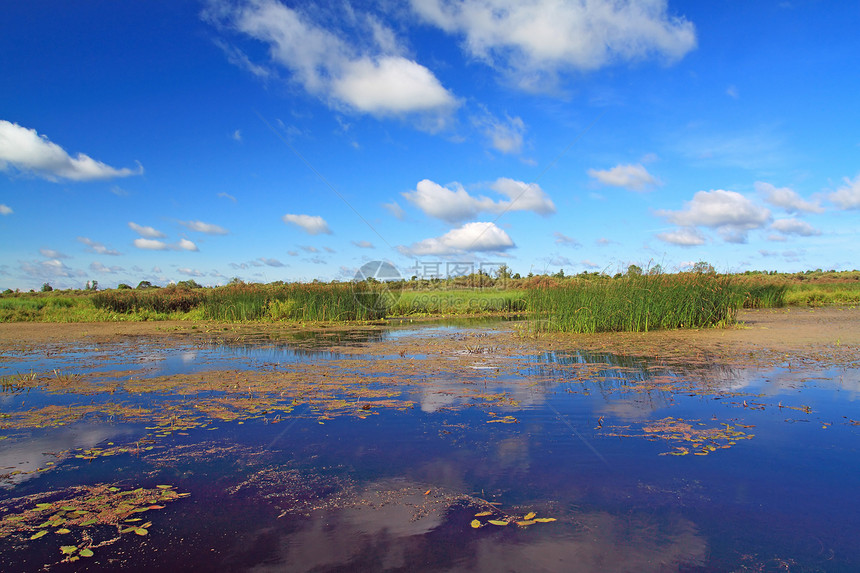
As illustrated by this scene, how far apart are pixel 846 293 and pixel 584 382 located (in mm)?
34390

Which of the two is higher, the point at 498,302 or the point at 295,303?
the point at 498,302

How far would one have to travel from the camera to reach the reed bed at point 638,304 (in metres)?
15.4

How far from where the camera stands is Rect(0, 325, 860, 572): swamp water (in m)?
3.31

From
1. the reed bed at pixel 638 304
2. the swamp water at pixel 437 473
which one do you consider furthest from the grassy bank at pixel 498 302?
the swamp water at pixel 437 473

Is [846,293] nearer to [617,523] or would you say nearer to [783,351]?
[783,351]

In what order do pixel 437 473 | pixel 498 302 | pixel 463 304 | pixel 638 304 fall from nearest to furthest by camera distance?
pixel 437 473 < pixel 638 304 < pixel 463 304 < pixel 498 302

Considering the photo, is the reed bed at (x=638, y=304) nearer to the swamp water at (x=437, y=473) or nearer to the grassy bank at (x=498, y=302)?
the grassy bank at (x=498, y=302)

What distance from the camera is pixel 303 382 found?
28.5 feet

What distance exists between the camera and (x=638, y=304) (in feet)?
50.7

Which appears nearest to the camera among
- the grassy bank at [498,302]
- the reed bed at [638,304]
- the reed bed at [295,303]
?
the reed bed at [638,304]

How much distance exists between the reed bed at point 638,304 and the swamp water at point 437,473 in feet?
21.8

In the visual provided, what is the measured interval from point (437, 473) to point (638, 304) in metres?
12.6

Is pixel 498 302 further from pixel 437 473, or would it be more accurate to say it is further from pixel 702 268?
pixel 437 473

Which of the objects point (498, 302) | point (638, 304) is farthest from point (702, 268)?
point (498, 302)
